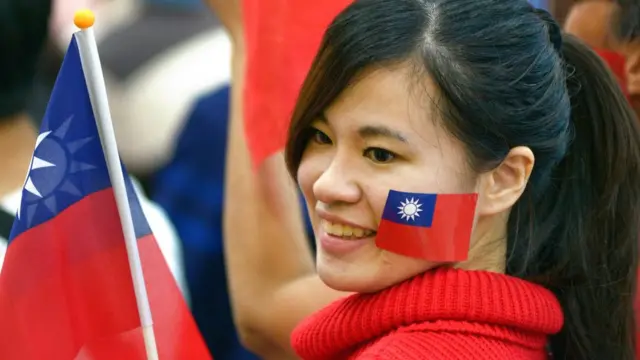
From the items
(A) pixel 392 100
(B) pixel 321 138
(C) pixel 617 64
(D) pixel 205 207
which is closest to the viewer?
(A) pixel 392 100

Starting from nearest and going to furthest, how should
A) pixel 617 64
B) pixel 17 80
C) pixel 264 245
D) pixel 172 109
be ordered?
1. pixel 264 245
2. pixel 17 80
3. pixel 617 64
4. pixel 172 109

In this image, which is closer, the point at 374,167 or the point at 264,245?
the point at 374,167

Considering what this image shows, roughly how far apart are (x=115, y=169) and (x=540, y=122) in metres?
0.63

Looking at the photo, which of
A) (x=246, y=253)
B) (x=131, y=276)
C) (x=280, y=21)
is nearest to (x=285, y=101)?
(x=280, y=21)

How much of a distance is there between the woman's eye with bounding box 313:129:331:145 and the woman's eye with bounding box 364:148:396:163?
0.32 feet

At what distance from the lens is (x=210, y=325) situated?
2.47 meters

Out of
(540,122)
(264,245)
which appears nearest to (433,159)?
(540,122)

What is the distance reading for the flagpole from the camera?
1608 mm

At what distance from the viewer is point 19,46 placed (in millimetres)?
2121

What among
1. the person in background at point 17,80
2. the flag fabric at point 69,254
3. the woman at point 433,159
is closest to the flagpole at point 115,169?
the flag fabric at point 69,254

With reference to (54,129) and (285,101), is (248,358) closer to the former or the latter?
(285,101)

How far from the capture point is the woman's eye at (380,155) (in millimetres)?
1512

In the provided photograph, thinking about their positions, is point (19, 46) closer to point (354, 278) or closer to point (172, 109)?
point (172, 109)

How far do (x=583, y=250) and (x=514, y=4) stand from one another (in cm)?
45
